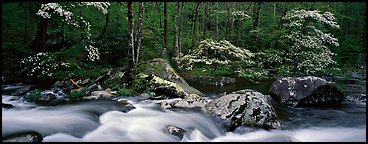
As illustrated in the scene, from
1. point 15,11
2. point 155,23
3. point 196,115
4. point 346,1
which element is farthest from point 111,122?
point 346,1

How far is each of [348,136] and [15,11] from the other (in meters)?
21.7

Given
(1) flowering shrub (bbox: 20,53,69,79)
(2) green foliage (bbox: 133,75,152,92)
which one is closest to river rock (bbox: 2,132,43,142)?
(2) green foliage (bbox: 133,75,152,92)

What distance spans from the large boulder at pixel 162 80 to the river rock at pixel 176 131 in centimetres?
317

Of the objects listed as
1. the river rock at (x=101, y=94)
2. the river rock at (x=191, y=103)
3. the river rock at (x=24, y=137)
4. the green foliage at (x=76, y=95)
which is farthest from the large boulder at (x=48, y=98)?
the river rock at (x=191, y=103)

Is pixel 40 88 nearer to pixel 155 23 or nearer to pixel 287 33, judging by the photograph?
pixel 287 33

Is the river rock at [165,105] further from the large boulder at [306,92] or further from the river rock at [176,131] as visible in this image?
the large boulder at [306,92]

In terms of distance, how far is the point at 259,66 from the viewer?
1526 cm

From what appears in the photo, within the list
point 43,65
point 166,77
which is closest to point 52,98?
point 166,77

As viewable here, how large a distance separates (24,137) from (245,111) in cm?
477

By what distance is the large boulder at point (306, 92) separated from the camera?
384 inches

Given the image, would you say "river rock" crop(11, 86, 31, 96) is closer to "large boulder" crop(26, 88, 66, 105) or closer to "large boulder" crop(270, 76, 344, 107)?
"large boulder" crop(26, 88, 66, 105)

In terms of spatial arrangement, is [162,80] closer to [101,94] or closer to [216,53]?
[101,94]

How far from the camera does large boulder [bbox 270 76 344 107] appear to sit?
977 cm

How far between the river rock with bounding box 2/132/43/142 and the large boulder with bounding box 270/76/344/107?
7.14 m
